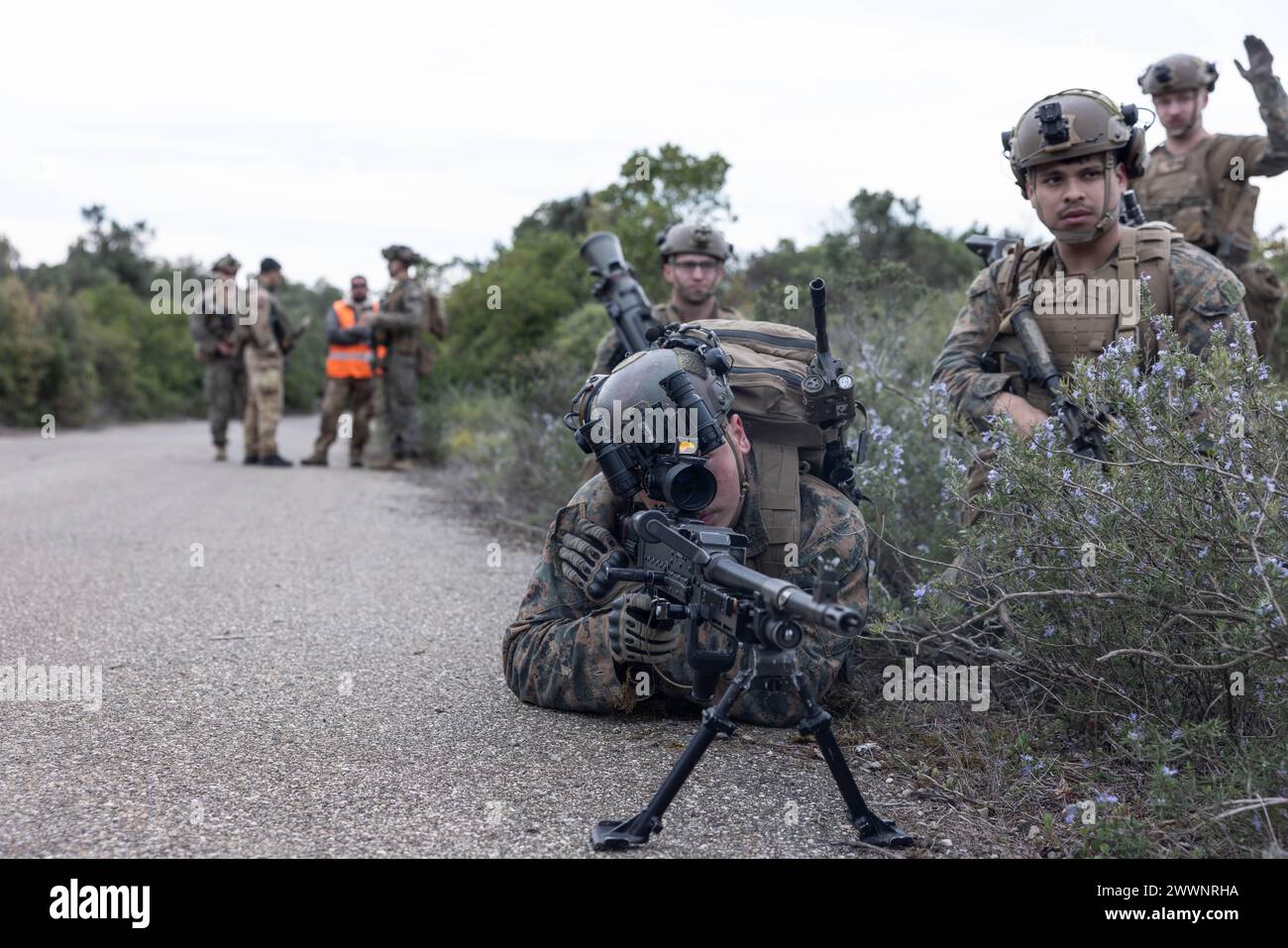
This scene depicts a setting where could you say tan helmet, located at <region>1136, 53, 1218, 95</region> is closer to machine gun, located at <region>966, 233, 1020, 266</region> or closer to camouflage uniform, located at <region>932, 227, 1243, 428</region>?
machine gun, located at <region>966, 233, 1020, 266</region>

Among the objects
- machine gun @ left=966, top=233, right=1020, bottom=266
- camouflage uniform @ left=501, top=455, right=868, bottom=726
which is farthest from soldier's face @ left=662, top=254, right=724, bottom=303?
camouflage uniform @ left=501, top=455, right=868, bottom=726

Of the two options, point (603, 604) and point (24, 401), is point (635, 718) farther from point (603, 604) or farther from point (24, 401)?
point (24, 401)

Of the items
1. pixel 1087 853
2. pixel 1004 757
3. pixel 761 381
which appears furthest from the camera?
pixel 761 381

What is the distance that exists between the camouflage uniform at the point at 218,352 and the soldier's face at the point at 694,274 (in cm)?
803

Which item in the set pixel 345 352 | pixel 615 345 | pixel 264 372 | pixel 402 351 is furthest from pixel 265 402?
pixel 615 345

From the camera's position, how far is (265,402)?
1389 centimetres

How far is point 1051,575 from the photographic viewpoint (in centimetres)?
346

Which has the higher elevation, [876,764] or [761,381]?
[761,381]

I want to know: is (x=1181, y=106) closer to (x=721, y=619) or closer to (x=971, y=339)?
(x=971, y=339)

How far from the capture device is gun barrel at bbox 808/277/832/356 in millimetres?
3389

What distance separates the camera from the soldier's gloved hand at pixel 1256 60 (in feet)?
16.9
